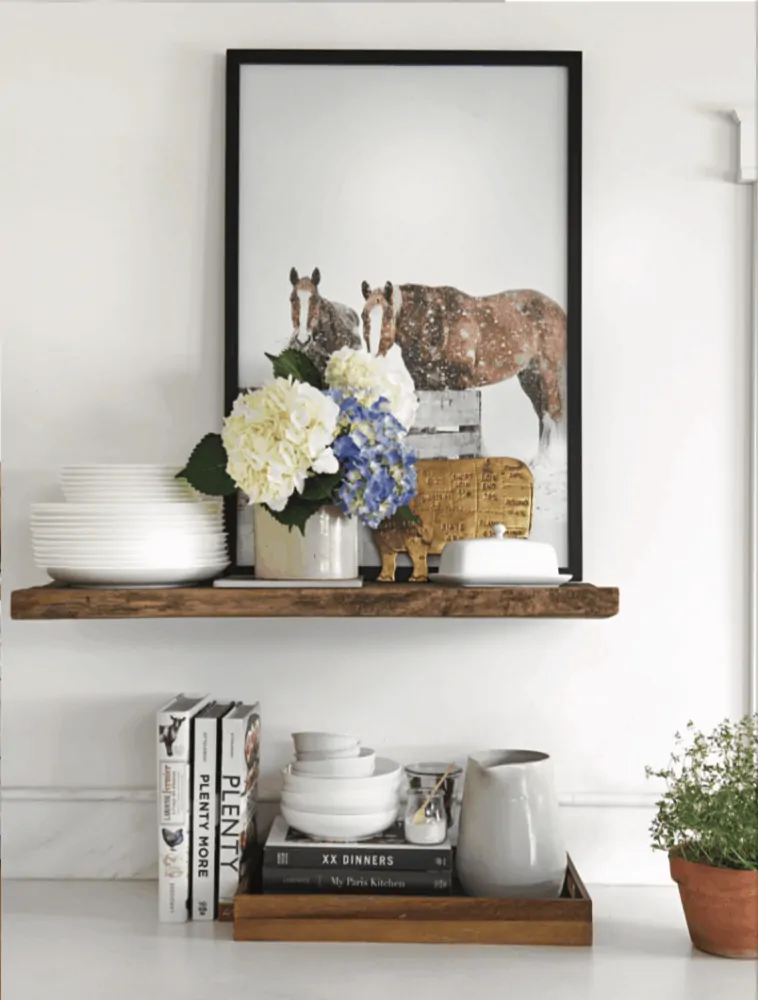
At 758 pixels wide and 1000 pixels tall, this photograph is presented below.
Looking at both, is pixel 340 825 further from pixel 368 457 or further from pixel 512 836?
pixel 368 457

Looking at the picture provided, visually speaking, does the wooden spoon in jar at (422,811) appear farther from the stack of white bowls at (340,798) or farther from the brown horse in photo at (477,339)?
the brown horse in photo at (477,339)

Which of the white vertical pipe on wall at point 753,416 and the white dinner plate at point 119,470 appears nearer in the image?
the white dinner plate at point 119,470

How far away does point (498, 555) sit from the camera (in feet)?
4.58

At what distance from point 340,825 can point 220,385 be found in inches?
27.0

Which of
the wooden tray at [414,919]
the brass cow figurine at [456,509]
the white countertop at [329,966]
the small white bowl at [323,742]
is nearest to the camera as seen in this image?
the white countertop at [329,966]

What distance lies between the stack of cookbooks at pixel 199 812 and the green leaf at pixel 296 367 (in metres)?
0.49

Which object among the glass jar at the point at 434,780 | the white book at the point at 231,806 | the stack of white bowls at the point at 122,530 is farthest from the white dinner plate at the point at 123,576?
the glass jar at the point at 434,780

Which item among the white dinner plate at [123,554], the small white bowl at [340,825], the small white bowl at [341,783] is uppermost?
the white dinner plate at [123,554]

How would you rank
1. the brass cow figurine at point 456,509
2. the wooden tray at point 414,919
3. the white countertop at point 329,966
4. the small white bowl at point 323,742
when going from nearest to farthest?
the white countertop at point 329,966, the wooden tray at point 414,919, the small white bowl at point 323,742, the brass cow figurine at point 456,509

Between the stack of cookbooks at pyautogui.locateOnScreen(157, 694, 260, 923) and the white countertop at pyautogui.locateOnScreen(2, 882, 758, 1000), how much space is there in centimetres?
4

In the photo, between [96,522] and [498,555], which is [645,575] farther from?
[96,522]

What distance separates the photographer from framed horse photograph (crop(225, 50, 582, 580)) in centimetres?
159

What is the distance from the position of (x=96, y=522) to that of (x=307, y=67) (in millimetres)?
779

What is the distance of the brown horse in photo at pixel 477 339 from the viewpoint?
5.24 feet
